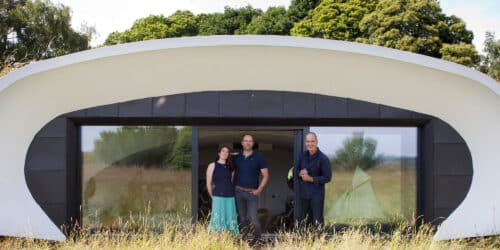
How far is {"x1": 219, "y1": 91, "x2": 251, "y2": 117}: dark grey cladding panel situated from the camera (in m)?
7.22

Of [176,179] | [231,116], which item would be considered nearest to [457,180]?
[231,116]

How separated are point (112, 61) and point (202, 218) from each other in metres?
2.53

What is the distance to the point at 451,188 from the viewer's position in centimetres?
739

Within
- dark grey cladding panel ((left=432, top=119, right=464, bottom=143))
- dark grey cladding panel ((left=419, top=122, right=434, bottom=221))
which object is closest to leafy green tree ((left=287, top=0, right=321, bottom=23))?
dark grey cladding panel ((left=419, top=122, right=434, bottom=221))

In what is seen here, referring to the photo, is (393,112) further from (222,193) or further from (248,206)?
(222,193)

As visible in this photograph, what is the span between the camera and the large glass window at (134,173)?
765 centimetres

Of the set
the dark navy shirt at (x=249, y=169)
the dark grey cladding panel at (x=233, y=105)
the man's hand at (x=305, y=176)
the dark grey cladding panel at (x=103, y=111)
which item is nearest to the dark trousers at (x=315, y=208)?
the man's hand at (x=305, y=176)

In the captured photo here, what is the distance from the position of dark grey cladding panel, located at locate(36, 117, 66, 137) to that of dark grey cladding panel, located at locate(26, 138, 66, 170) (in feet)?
0.18

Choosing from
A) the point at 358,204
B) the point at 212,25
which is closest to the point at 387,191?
the point at 358,204

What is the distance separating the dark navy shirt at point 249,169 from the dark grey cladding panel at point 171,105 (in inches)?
41.8

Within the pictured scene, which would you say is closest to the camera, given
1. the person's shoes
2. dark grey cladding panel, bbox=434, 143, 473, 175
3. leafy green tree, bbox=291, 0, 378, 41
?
the person's shoes

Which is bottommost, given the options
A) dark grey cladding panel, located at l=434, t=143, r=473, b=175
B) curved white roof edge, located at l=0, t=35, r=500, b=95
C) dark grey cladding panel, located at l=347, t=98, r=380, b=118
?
dark grey cladding panel, located at l=434, t=143, r=473, b=175

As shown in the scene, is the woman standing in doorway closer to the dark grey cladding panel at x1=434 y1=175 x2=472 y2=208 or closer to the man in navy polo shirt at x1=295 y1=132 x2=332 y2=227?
the man in navy polo shirt at x1=295 y1=132 x2=332 y2=227

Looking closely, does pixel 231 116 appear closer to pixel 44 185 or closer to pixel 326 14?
pixel 44 185
